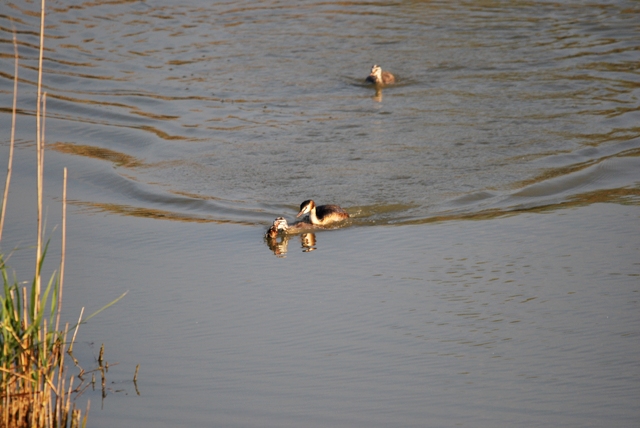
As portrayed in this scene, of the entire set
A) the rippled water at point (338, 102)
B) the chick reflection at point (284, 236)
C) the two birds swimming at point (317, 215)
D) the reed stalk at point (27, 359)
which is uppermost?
the rippled water at point (338, 102)

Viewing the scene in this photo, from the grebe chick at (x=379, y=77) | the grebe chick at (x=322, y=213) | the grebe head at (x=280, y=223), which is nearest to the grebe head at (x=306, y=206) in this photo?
the grebe chick at (x=322, y=213)

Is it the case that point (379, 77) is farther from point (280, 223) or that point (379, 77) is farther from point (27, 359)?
point (27, 359)

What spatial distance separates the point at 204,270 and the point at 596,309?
374cm

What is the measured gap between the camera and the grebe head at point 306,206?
10.5 meters

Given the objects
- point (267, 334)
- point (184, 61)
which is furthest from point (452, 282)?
point (184, 61)

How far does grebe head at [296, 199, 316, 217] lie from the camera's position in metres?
10.5

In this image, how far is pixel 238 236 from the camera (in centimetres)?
1026

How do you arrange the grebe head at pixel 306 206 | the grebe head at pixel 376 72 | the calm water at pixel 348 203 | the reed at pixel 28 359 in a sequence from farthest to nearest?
the grebe head at pixel 376 72 → the grebe head at pixel 306 206 → the calm water at pixel 348 203 → the reed at pixel 28 359

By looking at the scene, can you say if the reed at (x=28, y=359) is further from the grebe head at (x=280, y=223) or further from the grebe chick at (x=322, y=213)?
the grebe chick at (x=322, y=213)

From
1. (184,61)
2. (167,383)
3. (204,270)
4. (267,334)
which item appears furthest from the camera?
(184,61)

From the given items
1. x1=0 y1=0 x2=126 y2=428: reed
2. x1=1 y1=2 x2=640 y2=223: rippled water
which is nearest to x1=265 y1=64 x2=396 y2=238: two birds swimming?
x1=1 y1=2 x2=640 y2=223: rippled water

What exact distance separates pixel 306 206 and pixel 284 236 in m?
0.44

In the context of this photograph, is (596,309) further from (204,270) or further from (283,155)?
(283,155)

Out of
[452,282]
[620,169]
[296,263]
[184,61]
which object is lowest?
[452,282]
